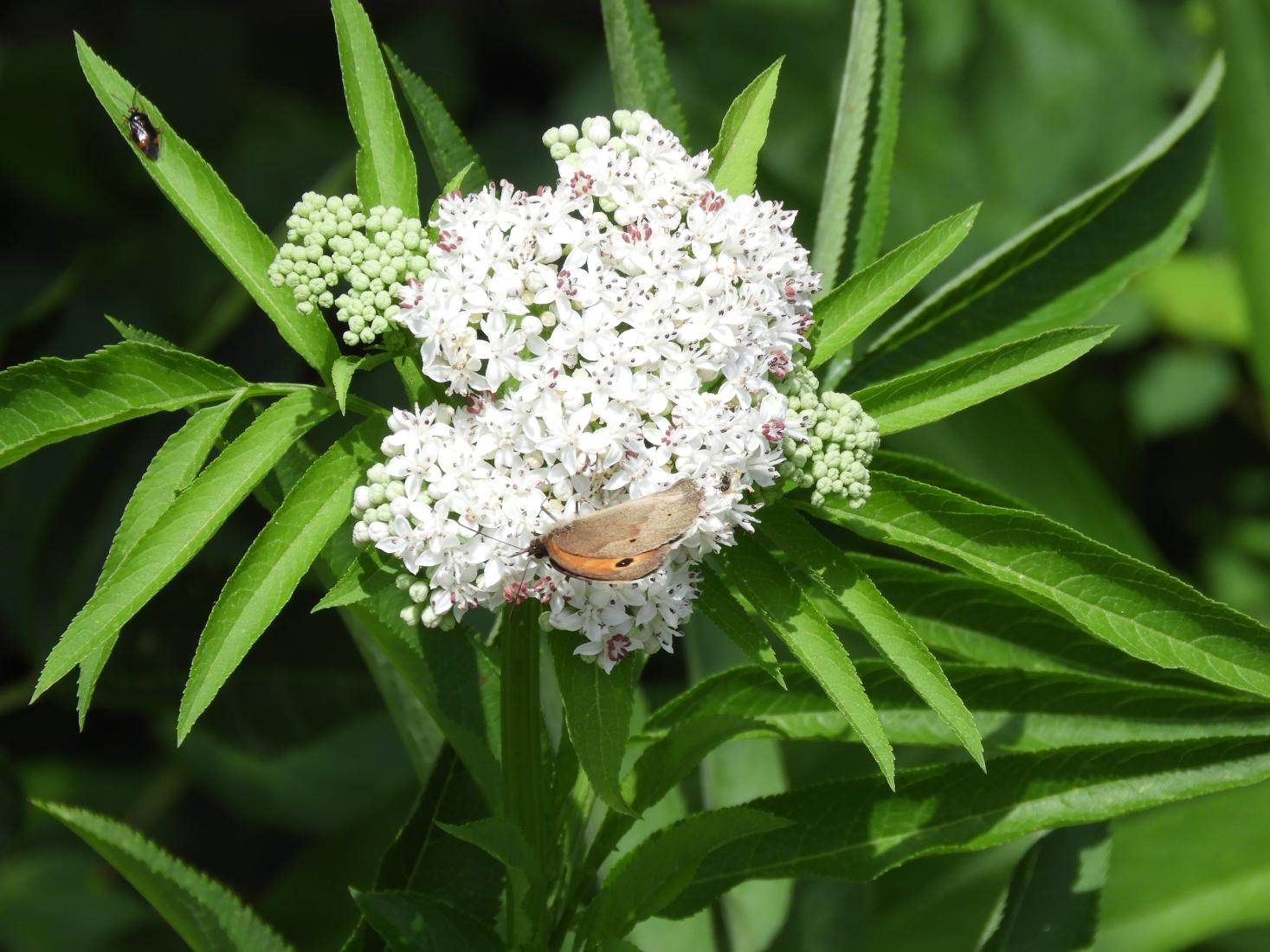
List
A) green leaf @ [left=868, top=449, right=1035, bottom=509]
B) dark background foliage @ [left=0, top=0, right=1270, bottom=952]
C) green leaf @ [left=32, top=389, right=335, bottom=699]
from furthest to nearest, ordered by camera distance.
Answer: dark background foliage @ [left=0, top=0, right=1270, bottom=952] < green leaf @ [left=868, top=449, right=1035, bottom=509] < green leaf @ [left=32, top=389, right=335, bottom=699]

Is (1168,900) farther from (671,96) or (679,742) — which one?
(671,96)

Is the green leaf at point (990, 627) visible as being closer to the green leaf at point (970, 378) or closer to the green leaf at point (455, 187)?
the green leaf at point (970, 378)

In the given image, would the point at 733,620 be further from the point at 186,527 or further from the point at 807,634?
the point at 186,527

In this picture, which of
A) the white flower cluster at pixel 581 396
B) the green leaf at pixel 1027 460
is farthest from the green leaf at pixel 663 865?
the green leaf at pixel 1027 460

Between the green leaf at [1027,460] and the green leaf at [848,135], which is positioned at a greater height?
the green leaf at [1027,460]

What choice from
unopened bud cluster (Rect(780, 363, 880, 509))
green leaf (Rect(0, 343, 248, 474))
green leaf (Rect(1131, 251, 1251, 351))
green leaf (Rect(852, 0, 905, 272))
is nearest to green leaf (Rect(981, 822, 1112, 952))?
unopened bud cluster (Rect(780, 363, 880, 509))

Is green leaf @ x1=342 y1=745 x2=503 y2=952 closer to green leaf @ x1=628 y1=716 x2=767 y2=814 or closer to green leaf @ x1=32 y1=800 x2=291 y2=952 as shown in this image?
green leaf @ x1=32 y1=800 x2=291 y2=952

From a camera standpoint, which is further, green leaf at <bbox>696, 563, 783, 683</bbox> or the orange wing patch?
green leaf at <bbox>696, 563, 783, 683</bbox>
